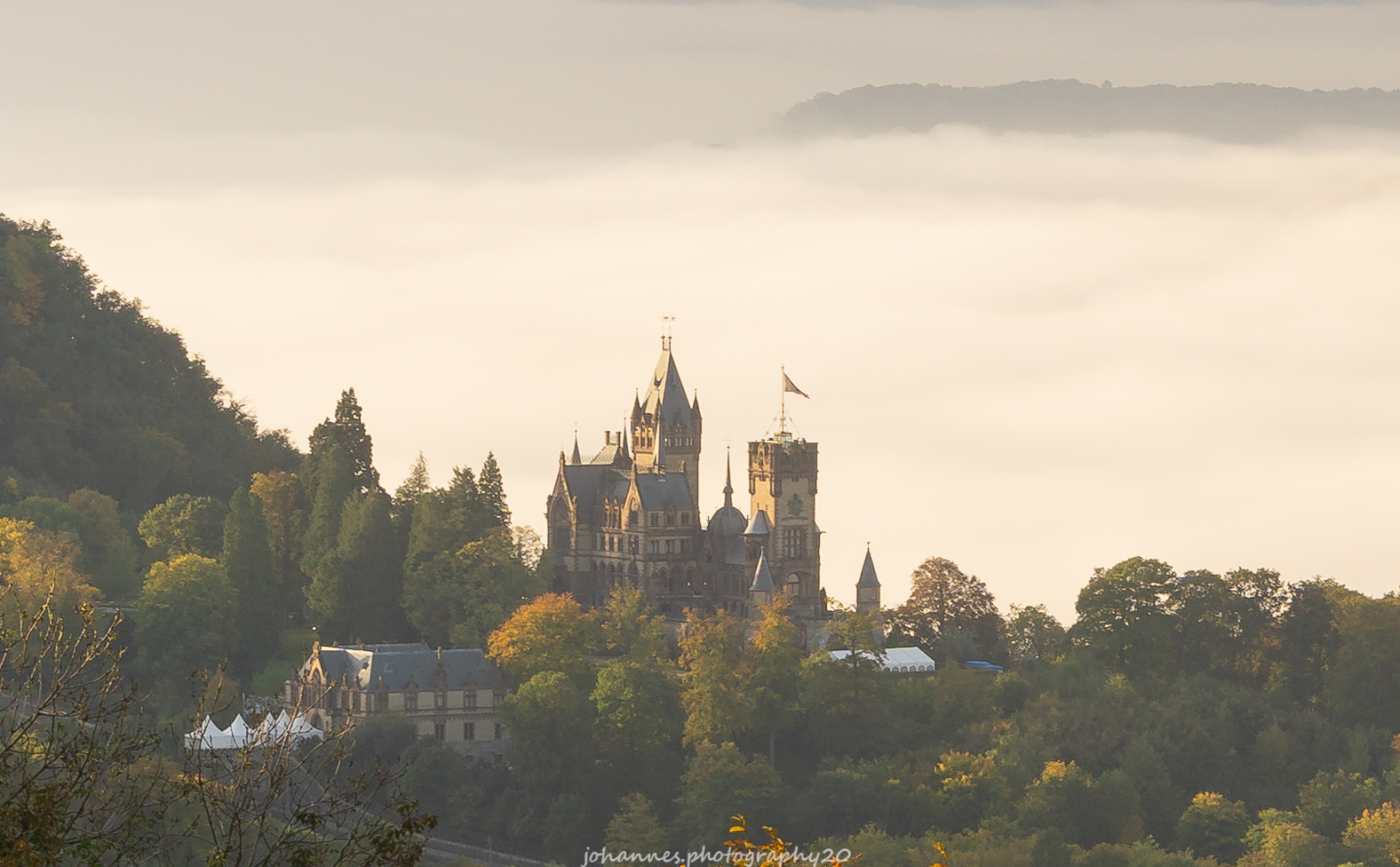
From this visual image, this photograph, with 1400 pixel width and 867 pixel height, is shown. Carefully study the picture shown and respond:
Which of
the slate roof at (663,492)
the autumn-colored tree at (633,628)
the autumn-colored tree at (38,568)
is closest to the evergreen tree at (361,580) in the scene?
the autumn-colored tree at (633,628)

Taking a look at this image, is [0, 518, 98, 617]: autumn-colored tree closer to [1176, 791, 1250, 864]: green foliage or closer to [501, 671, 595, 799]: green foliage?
[501, 671, 595, 799]: green foliage

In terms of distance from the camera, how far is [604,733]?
305 ft

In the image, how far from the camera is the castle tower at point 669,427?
12125cm

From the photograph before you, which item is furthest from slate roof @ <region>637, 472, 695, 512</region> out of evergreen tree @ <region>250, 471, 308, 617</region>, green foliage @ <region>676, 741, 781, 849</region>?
green foliage @ <region>676, 741, 781, 849</region>

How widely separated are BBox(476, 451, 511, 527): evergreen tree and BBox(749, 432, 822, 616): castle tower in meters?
12.1

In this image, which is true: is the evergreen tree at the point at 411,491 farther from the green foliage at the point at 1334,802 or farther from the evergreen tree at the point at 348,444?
the green foliage at the point at 1334,802

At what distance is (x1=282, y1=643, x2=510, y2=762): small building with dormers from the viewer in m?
95.4

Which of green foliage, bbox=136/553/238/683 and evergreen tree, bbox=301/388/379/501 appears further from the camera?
evergreen tree, bbox=301/388/379/501

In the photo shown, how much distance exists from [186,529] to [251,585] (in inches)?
347

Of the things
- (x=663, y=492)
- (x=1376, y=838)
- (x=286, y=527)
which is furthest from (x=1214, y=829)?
(x=286, y=527)

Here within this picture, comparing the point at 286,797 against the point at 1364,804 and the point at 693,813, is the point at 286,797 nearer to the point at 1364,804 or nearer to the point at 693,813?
the point at 693,813

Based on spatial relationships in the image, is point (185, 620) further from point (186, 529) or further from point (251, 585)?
point (186, 529)

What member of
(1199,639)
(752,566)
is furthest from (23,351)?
(1199,639)

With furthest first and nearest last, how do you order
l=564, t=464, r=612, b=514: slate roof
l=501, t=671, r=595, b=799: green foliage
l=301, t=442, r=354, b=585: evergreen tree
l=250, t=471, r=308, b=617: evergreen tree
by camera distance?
l=564, t=464, r=612, b=514: slate roof, l=250, t=471, r=308, b=617: evergreen tree, l=301, t=442, r=354, b=585: evergreen tree, l=501, t=671, r=595, b=799: green foliage
